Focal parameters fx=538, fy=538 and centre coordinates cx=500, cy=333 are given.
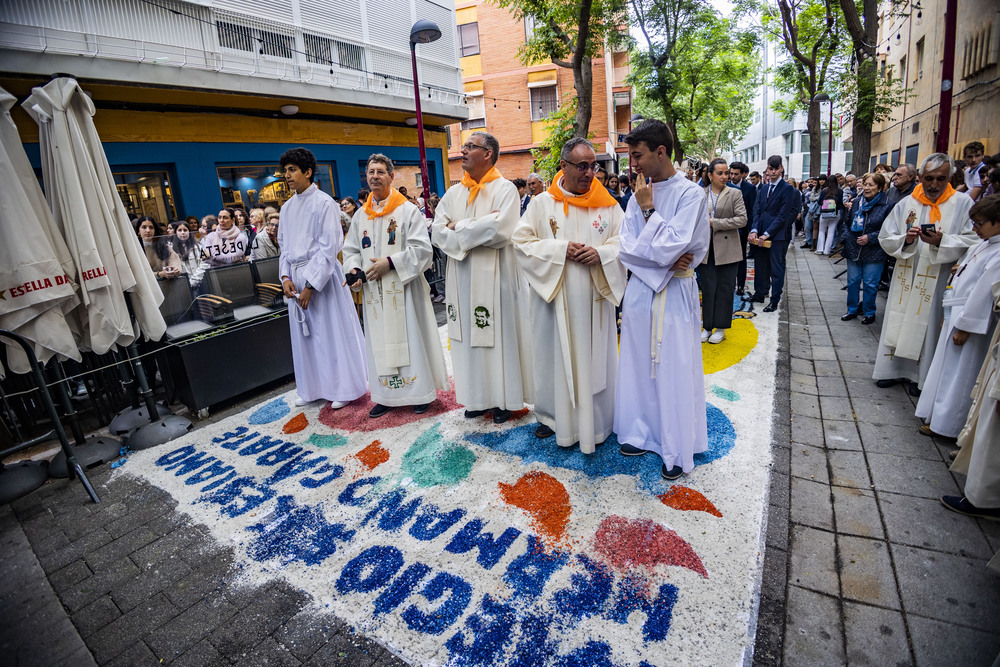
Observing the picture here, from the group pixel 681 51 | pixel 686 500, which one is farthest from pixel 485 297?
pixel 681 51

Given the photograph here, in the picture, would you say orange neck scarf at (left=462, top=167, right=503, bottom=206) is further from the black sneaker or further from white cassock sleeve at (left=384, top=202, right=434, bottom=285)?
the black sneaker

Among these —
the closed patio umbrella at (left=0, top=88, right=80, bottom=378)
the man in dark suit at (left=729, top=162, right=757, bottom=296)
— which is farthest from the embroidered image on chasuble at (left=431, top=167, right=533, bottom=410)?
the man in dark suit at (left=729, top=162, right=757, bottom=296)

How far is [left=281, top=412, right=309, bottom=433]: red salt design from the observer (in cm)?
479

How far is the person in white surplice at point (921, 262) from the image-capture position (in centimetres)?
435

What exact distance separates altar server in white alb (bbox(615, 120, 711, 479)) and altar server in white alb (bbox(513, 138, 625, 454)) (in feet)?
0.74

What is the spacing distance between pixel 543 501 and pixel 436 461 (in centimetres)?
96

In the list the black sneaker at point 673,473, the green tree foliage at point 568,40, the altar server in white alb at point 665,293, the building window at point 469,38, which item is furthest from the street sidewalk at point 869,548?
the building window at point 469,38

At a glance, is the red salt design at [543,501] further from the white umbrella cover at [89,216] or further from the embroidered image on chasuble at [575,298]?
the white umbrella cover at [89,216]

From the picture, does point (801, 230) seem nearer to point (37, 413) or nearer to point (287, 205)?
point (287, 205)

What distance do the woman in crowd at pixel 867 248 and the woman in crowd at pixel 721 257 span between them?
5.16ft

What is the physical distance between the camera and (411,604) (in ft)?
8.66

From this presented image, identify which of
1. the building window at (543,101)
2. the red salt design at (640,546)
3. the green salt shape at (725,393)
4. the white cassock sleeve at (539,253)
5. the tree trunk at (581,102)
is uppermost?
the building window at (543,101)

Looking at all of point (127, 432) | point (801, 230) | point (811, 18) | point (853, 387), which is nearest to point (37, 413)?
point (127, 432)

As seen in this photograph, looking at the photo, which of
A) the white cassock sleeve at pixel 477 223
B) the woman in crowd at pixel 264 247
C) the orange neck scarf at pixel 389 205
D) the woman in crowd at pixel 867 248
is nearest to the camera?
the white cassock sleeve at pixel 477 223
